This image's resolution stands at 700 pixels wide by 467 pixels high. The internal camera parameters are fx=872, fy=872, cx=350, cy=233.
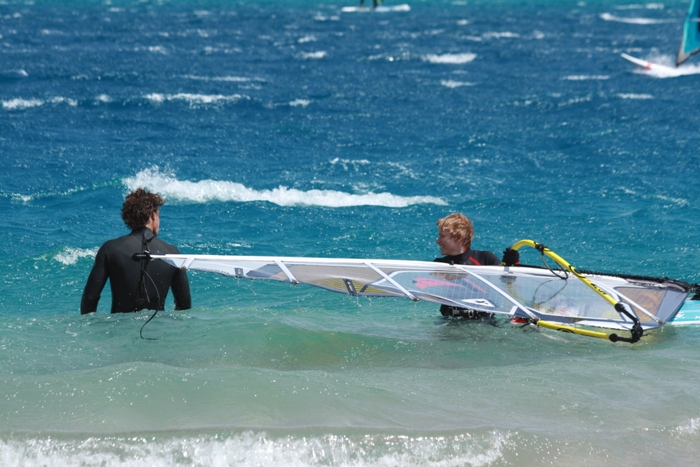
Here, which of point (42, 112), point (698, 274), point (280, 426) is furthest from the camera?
point (42, 112)

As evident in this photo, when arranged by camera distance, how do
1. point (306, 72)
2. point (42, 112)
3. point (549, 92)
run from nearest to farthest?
point (42, 112)
point (549, 92)
point (306, 72)

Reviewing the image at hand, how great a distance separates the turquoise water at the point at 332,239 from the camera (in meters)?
5.69

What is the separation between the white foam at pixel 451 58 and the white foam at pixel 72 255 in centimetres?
2822

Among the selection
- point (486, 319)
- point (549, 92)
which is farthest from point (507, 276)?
point (549, 92)

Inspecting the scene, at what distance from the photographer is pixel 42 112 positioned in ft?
75.8

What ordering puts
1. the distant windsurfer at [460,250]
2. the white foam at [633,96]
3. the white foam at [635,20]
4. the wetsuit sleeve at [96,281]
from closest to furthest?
the wetsuit sleeve at [96,281], the distant windsurfer at [460,250], the white foam at [633,96], the white foam at [635,20]

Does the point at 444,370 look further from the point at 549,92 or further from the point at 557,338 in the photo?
the point at 549,92

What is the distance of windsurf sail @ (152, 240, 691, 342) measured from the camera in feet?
23.6

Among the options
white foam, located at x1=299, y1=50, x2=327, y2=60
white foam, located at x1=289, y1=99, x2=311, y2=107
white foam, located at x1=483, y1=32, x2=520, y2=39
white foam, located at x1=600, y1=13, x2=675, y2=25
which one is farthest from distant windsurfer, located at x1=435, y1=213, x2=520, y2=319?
white foam, located at x1=600, y1=13, x2=675, y2=25

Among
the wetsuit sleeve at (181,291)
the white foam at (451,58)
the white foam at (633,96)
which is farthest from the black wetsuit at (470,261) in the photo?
the white foam at (451,58)

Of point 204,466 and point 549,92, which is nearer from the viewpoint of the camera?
point 204,466

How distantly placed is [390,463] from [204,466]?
3.74ft

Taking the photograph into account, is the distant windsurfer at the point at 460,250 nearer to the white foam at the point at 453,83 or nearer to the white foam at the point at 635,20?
the white foam at the point at 453,83

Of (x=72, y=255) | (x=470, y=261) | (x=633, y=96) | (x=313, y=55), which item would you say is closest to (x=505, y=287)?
(x=470, y=261)
